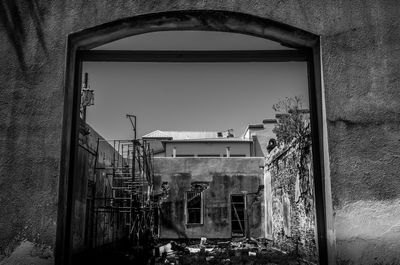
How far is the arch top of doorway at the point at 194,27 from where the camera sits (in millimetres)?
3924

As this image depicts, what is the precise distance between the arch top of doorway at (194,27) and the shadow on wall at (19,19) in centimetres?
34

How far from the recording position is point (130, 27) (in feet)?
13.1

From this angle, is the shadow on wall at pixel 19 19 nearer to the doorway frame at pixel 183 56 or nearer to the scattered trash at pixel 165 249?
the doorway frame at pixel 183 56

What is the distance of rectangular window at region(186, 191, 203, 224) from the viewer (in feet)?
71.7

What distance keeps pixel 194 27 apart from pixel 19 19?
1535 millimetres

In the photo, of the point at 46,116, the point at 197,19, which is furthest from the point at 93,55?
the point at 197,19

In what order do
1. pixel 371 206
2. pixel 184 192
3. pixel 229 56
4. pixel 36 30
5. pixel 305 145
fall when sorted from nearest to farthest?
pixel 371 206, pixel 36 30, pixel 229 56, pixel 305 145, pixel 184 192

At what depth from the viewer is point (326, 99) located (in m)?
3.86

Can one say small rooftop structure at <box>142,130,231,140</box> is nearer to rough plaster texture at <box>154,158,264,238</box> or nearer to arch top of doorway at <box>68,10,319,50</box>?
rough plaster texture at <box>154,158,264,238</box>

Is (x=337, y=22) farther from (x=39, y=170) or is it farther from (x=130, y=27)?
(x=39, y=170)

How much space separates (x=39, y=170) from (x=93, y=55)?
1.20m

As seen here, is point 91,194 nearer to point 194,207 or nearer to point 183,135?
point 194,207

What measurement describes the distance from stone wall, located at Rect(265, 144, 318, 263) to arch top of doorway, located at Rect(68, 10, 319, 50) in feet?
18.5

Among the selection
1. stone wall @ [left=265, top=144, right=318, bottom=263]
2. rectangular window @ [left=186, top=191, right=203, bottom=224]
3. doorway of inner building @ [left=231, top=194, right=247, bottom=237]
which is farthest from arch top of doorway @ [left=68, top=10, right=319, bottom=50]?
doorway of inner building @ [left=231, top=194, right=247, bottom=237]
